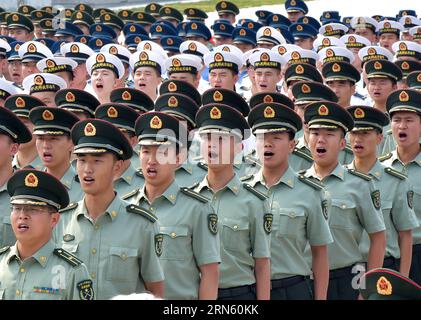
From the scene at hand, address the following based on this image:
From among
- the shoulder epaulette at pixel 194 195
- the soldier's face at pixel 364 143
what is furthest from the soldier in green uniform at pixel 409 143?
the shoulder epaulette at pixel 194 195

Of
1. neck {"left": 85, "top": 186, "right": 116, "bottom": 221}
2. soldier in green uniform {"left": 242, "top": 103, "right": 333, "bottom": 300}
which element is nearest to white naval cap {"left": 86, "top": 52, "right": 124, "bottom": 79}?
soldier in green uniform {"left": 242, "top": 103, "right": 333, "bottom": 300}

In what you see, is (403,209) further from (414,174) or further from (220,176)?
(220,176)

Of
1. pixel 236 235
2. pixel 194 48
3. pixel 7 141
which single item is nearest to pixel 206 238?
pixel 236 235

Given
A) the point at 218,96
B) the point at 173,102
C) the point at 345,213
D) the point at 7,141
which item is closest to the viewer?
the point at 7,141

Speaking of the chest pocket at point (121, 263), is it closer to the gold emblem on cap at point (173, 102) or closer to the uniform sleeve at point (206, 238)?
the uniform sleeve at point (206, 238)

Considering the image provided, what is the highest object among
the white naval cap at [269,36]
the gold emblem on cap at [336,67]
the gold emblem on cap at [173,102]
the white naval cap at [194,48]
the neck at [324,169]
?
the white naval cap at [269,36]

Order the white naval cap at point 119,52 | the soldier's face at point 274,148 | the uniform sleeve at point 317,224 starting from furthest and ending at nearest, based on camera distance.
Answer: the white naval cap at point 119,52 → the soldier's face at point 274,148 → the uniform sleeve at point 317,224

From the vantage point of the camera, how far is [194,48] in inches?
557

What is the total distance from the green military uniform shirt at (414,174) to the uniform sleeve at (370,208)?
0.85 meters

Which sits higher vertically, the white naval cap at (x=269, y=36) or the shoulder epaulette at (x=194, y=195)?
the white naval cap at (x=269, y=36)

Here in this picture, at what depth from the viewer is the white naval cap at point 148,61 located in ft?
39.9

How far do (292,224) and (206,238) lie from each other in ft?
3.02
